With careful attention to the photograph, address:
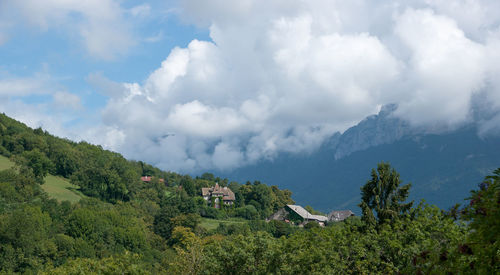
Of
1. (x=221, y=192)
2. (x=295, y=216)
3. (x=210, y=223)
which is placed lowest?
(x=210, y=223)

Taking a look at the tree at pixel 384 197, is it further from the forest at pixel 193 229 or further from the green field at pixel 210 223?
the green field at pixel 210 223

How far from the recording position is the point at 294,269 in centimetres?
2942

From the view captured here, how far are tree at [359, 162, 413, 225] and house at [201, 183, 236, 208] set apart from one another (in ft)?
441

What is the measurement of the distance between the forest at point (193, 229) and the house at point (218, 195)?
3134 millimetres

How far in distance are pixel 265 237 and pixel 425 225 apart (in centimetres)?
1019

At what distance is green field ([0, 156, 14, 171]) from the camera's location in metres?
128

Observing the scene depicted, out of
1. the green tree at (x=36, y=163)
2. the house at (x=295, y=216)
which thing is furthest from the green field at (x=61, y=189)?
the house at (x=295, y=216)

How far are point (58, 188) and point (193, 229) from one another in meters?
44.2

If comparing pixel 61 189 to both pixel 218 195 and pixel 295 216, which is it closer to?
pixel 218 195

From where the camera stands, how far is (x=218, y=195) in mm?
174875

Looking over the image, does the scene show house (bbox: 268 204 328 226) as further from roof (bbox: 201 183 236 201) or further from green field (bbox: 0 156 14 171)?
green field (bbox: 0 156 14 171)

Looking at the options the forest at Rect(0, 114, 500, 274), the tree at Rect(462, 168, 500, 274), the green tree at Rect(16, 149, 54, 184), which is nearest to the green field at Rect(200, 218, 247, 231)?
the forest at Rect(0, 114, 500, 274)

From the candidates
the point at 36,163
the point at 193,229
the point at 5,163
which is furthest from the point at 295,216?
the point at 5,163

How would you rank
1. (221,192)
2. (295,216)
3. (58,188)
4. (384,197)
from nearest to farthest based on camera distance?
(384,197) → (58,188) → (295,216) → (221,192)
